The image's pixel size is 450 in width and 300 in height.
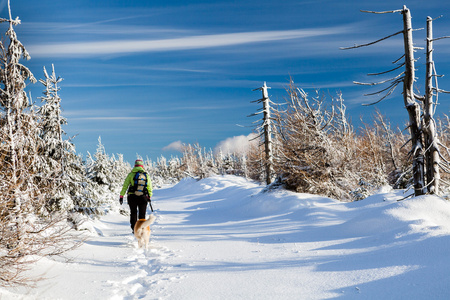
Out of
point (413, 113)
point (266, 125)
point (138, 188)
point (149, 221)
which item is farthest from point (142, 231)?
point (266, 125)

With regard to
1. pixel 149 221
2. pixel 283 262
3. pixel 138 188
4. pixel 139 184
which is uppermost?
pixel 139 184

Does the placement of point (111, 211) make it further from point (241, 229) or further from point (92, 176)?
point (92, 176)

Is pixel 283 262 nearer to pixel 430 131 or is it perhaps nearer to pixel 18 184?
pixel 18 184

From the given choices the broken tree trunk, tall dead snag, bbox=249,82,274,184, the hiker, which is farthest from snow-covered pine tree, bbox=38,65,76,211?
tall dead snag, bbox=249,82,274,184

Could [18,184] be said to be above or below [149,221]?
above

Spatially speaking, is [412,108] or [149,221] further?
[412,108]

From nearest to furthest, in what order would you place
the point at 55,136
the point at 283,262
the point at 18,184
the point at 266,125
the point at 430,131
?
the point at 18,184 < the point at 283,262 < the point at 430,131 < the point at 55,136 < the point at 266,125

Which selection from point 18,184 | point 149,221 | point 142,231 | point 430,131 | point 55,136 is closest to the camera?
point 18,184

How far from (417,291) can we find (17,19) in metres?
9.39

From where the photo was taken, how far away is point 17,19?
7723mm

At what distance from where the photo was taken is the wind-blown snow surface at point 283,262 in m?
4.48

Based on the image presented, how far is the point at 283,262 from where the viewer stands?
592 centimetres

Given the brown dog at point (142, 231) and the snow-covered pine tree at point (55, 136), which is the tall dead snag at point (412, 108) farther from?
the snow-covered pine tree at point (55, 136)

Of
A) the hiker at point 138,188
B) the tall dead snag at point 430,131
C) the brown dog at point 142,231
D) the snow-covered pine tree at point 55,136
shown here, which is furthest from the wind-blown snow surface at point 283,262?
the snow-covered pine tree at point 55,136
